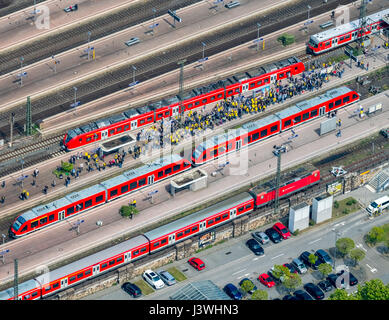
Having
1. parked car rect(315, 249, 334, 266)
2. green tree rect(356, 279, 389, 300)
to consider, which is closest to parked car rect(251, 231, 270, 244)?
parked car rect(315, 249, 334, 266)

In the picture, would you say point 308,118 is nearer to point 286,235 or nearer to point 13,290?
point 286,235

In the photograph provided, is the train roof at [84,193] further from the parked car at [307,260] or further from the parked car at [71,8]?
the parked car at [71,8]

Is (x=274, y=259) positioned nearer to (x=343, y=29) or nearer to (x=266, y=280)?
(x=266, y=280)

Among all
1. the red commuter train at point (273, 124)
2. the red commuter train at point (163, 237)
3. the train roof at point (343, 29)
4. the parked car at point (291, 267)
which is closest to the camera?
the red commuter train at point (163, 237)

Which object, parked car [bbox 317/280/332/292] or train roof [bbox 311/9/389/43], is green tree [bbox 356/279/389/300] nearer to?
parked car [bbox 317/280/332/292]

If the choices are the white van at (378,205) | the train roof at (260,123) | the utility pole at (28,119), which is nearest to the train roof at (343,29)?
the train roof at (260,123)

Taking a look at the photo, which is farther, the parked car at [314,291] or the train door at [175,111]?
the train door at [175,111]
